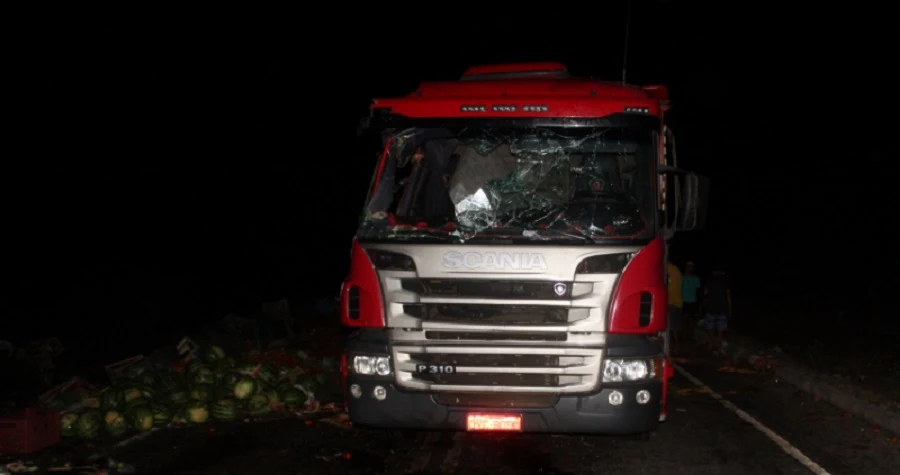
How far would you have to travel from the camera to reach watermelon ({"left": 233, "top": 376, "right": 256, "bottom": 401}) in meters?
9.67

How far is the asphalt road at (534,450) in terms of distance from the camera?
7.54 metres

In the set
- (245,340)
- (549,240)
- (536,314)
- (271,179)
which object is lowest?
(271,179)

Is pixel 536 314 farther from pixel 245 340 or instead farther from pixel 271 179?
pixel 271 179

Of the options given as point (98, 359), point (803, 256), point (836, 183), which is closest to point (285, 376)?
point (98, 359)

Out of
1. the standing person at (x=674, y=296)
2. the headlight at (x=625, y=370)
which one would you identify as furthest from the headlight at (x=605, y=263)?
the standing person at (x=674, y=296)

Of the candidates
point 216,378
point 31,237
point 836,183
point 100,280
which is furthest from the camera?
point 836,183

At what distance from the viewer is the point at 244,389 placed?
969 centimetres

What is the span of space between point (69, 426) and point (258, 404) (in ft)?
6.06

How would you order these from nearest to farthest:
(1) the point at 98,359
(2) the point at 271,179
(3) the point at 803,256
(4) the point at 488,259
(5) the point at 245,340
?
(4) the point at 488,259
(5) the point at 245,340
(1) the point at 98,359
(3) the point at 803,256
(2) the point at 271,179

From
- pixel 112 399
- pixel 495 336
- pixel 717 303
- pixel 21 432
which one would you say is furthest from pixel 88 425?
pixel 717 303

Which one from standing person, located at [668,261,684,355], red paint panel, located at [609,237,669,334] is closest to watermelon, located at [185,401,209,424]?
red paint panel, located at [609,237,669,334]

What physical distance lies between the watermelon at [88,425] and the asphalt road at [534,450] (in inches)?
20.1

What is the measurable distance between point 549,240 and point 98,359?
11.4 m

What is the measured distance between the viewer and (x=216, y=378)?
990cm
